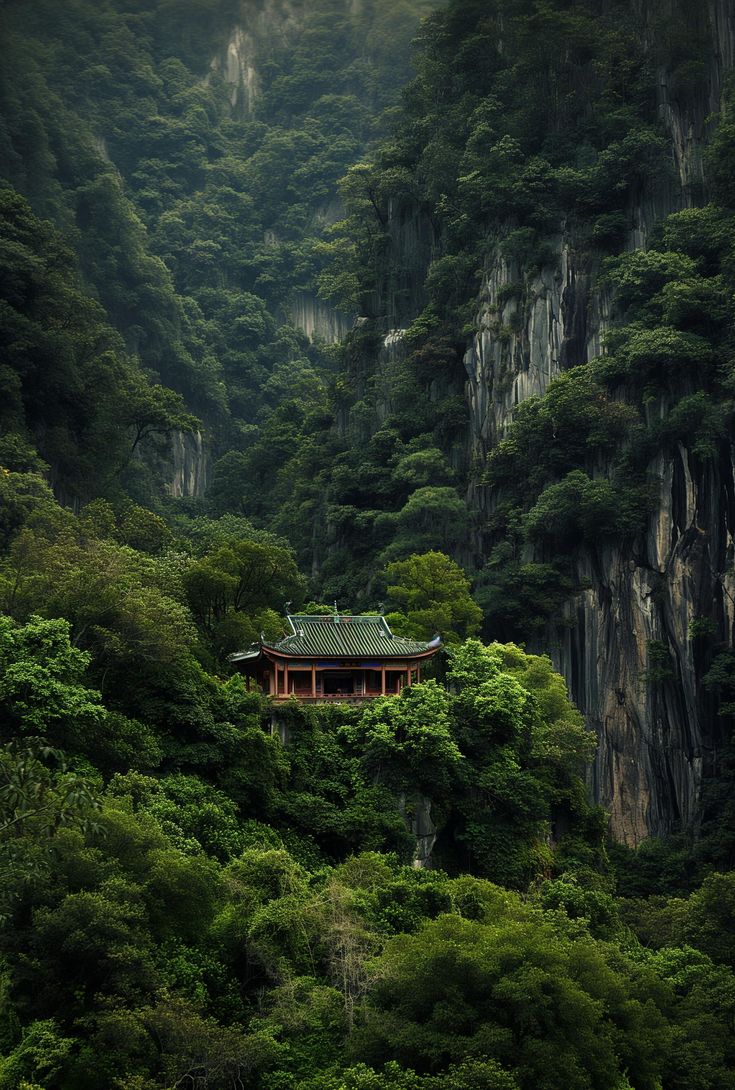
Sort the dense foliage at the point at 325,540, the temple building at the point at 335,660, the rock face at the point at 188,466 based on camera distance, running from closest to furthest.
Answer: the dense foliage at the point at 325,540, the temple building at the point at 335,660, the rock face at the point at 188,466

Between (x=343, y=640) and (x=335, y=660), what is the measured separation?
61 centimetres

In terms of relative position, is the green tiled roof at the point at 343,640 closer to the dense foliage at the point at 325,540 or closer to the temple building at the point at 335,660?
the temple building at the point at 335,660

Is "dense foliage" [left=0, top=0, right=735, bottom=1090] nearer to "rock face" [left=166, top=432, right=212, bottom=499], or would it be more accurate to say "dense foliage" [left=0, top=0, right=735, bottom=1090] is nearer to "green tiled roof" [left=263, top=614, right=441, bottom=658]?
"green tiled roof" [left=263, top=614, right=441, bottom=658]

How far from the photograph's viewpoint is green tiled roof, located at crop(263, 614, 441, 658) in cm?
3697

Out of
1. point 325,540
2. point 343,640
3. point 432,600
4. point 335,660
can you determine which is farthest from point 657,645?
point 335,660

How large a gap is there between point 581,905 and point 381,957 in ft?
23.8

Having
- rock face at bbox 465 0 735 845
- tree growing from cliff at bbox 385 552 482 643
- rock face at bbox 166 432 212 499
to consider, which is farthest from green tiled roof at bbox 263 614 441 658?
rock face at bbox 166 432 212 499

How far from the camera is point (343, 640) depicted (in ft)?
123

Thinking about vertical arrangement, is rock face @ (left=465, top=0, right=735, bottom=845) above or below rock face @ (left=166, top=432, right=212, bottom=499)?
below

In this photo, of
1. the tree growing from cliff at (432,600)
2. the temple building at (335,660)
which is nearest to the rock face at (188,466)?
the tree growing from cliff at (432,600)

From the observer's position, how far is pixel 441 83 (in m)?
67.6

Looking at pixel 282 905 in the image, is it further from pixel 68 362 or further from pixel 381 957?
pixel 68 362

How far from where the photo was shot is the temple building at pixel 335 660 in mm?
36969

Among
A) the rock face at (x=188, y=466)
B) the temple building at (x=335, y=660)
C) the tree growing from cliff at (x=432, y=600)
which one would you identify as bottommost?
the temple building at (x=335, y=660)
